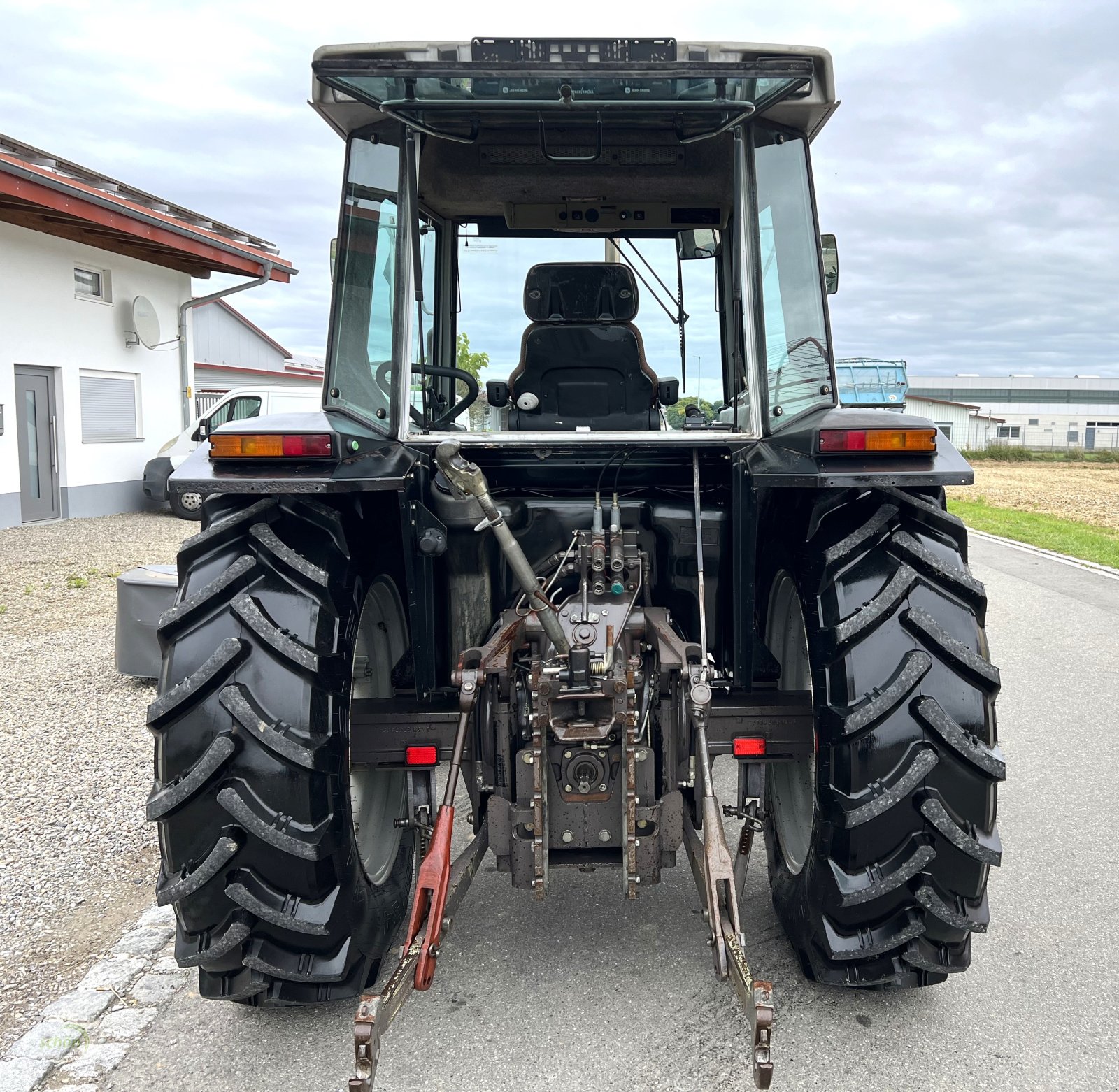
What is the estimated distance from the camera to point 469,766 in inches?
119

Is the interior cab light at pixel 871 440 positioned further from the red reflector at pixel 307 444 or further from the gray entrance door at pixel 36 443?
the gray entrance door at pixel 36 443

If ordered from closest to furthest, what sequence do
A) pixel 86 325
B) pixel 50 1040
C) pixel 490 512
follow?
pixel 490 512 → pixel 50 1040 → pixel 86 325

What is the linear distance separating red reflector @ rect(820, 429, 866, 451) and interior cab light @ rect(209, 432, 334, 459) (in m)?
1.31

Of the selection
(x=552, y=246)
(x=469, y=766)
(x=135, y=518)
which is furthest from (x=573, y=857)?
(x=135, y=518)

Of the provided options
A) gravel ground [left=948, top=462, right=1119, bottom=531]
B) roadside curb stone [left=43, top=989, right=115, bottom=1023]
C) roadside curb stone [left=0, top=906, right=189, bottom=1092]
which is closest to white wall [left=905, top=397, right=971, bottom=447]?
gravel ground [left=948, top=462, right=1119, bottom=531]

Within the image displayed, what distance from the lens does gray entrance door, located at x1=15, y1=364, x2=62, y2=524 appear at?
48.5ft

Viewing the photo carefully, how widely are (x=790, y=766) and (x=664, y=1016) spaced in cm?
96

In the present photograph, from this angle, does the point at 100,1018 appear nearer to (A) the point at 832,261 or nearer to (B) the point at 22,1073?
(B) the point at 22,1073

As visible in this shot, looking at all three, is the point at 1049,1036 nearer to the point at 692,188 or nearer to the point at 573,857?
the point at 573,857

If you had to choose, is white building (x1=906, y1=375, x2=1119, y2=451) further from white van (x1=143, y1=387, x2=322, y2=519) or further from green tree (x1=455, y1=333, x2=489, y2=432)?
green tree (x1=455, y1=333, x2=489, y2=432)

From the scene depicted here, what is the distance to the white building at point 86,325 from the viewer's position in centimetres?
1406

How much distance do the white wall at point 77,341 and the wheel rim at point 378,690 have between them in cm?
1282

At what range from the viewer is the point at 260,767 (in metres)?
2.52

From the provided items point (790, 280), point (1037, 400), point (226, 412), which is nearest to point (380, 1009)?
point (790, 280)
